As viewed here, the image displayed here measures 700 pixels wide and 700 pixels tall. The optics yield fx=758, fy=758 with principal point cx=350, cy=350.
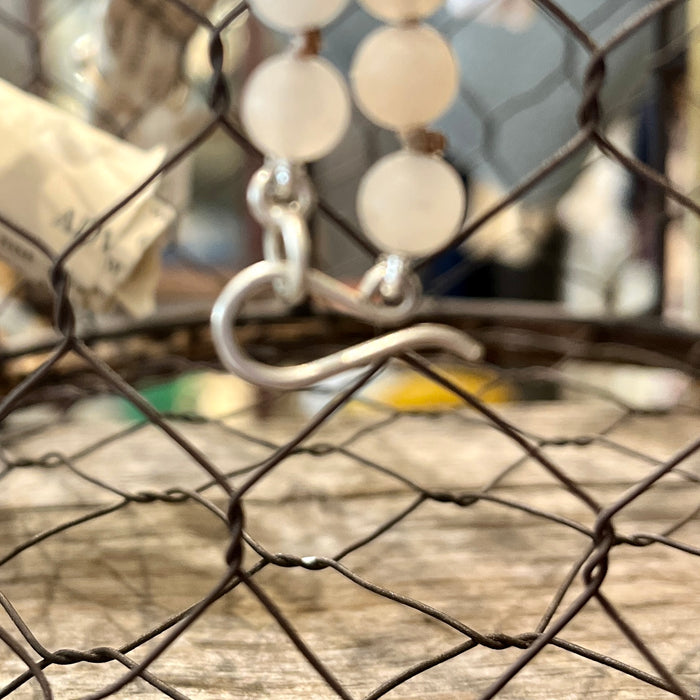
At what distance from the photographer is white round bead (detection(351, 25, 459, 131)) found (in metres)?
0.21

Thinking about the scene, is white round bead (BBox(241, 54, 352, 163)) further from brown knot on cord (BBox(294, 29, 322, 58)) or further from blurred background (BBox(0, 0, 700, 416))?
blurred background (BBox(0, 0, 700, 416))

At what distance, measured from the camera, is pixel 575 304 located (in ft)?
3.12

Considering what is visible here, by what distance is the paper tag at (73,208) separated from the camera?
24 centimetres

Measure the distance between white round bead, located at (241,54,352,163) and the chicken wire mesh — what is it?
2 cm

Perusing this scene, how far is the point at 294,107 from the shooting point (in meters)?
0.21

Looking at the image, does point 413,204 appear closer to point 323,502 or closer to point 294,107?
point 294,107

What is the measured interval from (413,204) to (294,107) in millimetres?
43

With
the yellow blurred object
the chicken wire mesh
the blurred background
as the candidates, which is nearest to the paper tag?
the chicken wire mesh

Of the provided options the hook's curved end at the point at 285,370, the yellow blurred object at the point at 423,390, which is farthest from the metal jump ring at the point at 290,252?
the yellow blurred object at the point at 423,390

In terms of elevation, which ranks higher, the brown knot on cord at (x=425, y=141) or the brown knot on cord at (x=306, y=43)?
the brown knot on cord at (x=306, y=43)

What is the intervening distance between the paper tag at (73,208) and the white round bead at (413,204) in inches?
3.0

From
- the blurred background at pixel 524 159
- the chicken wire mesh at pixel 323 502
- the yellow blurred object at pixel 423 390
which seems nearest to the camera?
the chicken wire mesh at pixel 323 502

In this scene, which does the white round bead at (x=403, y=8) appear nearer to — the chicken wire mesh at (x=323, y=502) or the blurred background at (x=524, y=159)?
the chicken wire mesh at (x=323, y=502)

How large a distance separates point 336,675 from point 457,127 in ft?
2.80
